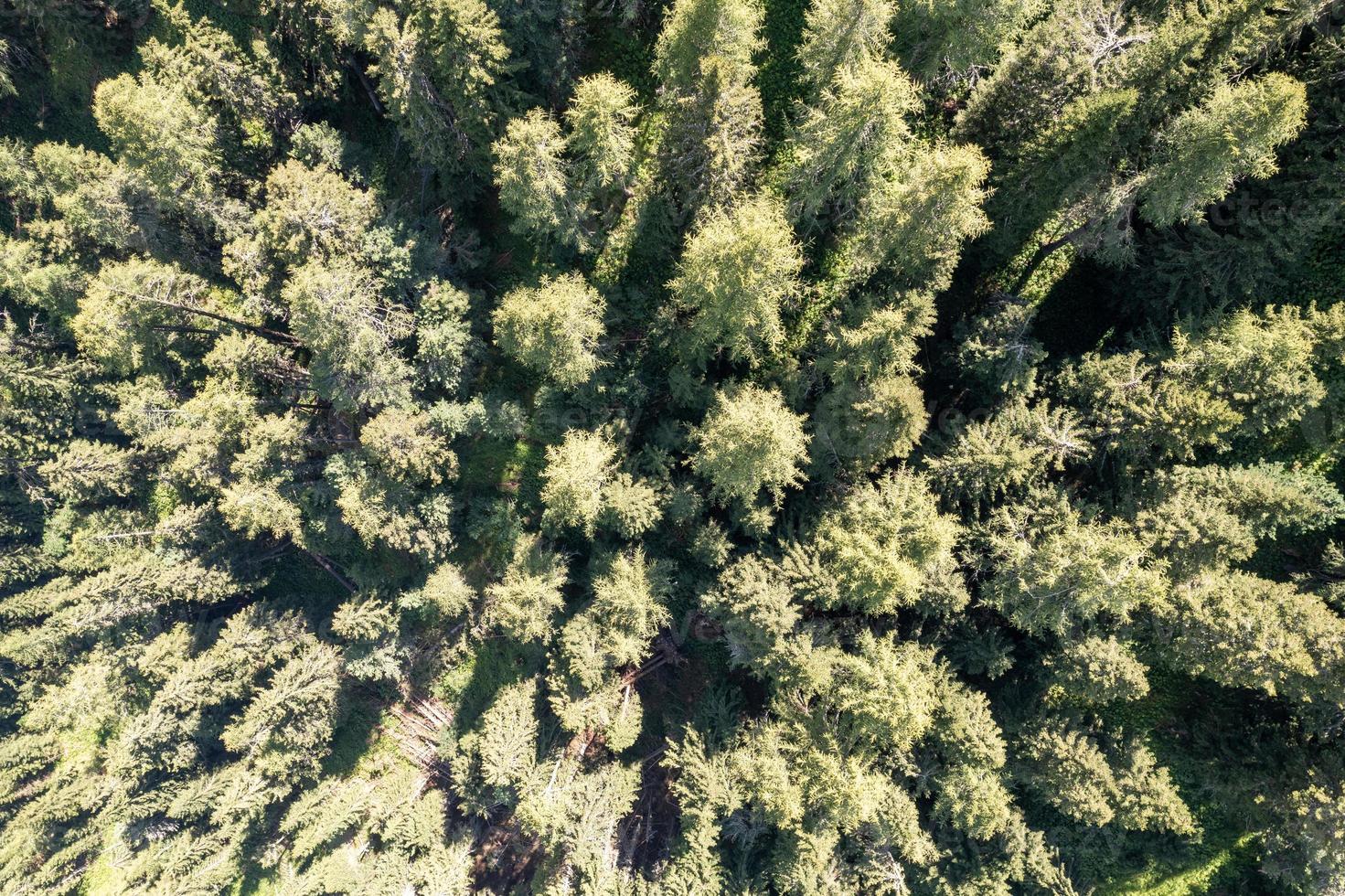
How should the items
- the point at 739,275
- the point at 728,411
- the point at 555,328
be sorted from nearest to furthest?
the point at 739,275
the point at 728,411
the point at 555,328

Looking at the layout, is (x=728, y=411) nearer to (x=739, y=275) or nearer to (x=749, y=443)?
(x=749, y=443)

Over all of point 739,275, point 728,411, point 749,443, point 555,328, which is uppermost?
point 739,275

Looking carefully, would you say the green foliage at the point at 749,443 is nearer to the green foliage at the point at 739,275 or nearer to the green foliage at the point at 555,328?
the green foliage at the point at 739,275

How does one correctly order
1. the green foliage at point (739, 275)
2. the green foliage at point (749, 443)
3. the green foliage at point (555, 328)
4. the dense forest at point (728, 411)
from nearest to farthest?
1. the green foliage at point (739, 275)
2. the dense forest at point (728, 411)
3. the green foliage at point (749, 443)
4. the green foliage at point (555, 328)

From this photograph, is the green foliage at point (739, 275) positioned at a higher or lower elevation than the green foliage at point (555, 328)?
higher

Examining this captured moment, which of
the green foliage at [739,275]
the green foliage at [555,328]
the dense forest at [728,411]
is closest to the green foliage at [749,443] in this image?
the dense forest at [728,411]

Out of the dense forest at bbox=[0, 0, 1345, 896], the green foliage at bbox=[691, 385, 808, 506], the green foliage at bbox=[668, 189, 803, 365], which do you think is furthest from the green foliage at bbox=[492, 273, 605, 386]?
the green foliage at bbox=[691, 385, 808, 506]

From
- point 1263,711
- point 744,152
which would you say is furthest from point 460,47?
point 1263,711

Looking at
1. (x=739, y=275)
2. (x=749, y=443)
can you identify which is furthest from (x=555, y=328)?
(x=749, y=443)
